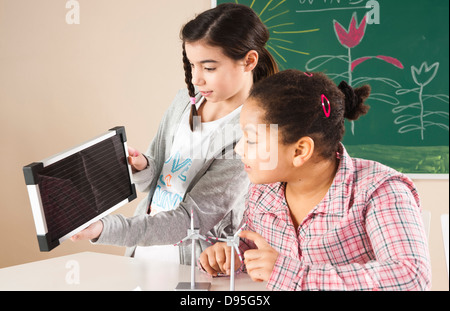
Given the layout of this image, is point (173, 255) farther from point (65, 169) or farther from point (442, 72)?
point (442, 72)

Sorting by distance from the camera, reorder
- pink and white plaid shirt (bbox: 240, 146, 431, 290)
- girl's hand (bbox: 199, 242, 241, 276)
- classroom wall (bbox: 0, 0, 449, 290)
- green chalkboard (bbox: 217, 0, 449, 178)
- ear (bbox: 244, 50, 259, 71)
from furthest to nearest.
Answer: classroom wall (bbox: 0, 0, 449, 290), green chalkboard (bbox: 217, 0, 449, 178), ear (bbox: 244, 50, 259, 71), girl's hand (bbox: 199, 242, 241, 276), pink and white plaid shirt (bbox: 240, 146, 431, 290)

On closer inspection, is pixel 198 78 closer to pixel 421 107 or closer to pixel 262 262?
pixel 262 262

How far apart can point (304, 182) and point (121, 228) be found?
42cm

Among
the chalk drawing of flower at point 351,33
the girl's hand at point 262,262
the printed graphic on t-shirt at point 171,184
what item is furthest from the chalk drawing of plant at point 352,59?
the girl's hand at point 262,262

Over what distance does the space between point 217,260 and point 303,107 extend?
390 mm

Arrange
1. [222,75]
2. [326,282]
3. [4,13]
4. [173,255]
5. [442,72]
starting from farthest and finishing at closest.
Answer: [4,13], [442,72], [173,255], [222,75], [326,282]

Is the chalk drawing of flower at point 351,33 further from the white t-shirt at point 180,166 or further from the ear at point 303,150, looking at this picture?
the ear at point 303,150

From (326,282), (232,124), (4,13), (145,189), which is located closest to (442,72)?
(232,124)

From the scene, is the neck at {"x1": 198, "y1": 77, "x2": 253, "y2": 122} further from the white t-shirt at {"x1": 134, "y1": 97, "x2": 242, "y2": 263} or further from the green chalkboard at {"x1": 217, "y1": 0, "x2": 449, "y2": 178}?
the green chalkboard at {"x1": 217, "y1": 0, "x2": 449, "y2": 178}

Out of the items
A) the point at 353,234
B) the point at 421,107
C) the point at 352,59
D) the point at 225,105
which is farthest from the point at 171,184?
the point at 421,107

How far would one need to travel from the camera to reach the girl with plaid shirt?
89 cm

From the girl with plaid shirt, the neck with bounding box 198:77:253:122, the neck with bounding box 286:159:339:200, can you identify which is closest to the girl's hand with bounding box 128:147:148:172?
the neck with bounding box 198:77:253:122

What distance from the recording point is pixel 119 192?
3.77ft

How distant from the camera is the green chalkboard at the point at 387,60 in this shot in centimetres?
223
